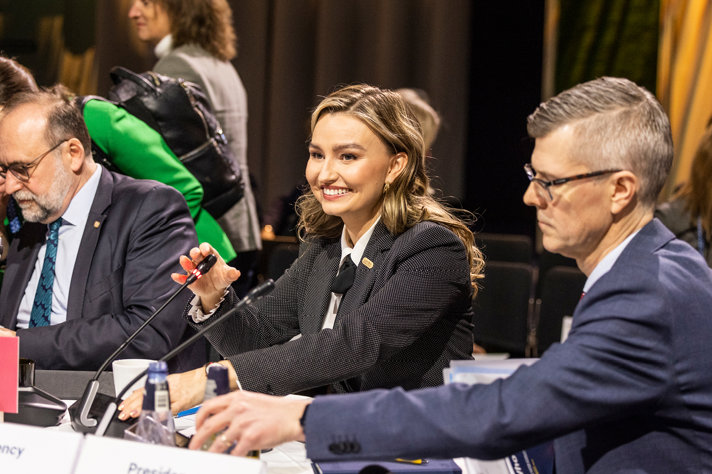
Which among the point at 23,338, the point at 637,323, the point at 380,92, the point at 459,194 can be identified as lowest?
the point at 459,194

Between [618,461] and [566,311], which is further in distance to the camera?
[566,311]

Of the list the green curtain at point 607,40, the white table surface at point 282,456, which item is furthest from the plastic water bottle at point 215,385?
the green curtain at point 607,40

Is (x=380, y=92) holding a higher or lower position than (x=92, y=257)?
higher

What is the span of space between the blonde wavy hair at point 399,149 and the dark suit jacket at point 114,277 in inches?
27.4

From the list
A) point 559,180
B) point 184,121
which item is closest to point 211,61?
point 184,121

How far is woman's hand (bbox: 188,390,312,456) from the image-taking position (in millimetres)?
1299

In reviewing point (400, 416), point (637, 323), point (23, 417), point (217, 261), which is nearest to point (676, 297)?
point (637, 323)

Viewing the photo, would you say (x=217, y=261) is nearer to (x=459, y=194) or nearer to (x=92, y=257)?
(x=92, y=257)

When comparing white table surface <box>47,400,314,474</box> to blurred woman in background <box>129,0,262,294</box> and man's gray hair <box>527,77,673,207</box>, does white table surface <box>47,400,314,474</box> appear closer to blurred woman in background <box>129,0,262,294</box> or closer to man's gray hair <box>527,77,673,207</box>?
man's gray hair <box>527,77,673,207</box>

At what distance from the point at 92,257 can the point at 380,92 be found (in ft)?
3.52

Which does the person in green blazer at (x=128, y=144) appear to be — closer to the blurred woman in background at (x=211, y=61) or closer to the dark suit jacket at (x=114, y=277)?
the dark suit jacket at (x=114, y=277)

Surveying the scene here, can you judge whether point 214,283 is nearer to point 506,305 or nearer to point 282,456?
point 282,456

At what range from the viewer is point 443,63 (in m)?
6.07

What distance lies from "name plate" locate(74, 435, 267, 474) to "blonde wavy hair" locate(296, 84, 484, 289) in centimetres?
110
